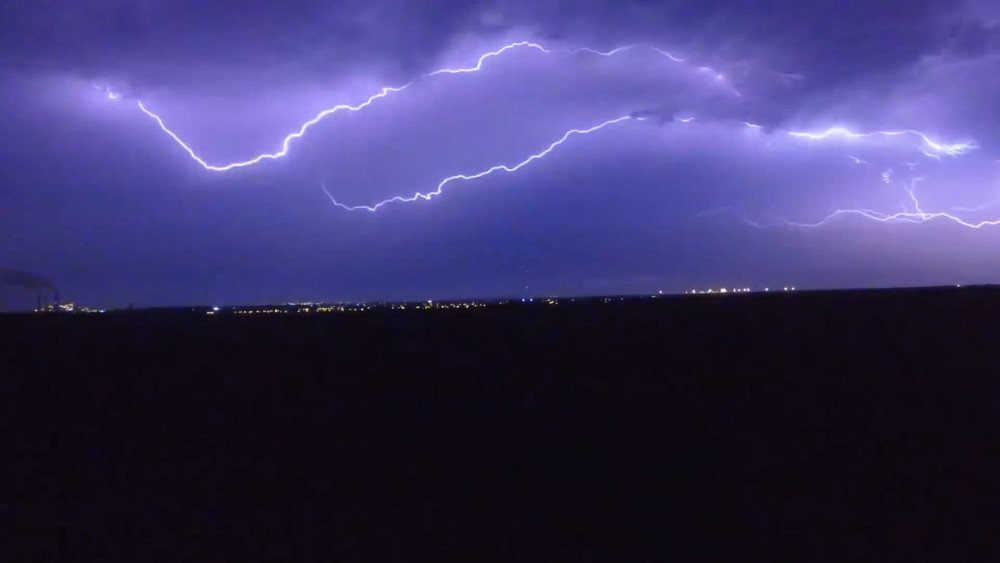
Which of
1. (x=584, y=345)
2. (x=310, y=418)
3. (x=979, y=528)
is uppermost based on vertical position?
(x=584, y=345)

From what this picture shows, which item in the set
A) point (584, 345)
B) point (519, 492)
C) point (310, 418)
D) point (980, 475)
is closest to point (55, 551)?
point (310, 418)

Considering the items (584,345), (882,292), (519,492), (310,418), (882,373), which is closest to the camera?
(519,492)

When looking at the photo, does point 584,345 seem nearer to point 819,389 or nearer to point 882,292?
point 819,389

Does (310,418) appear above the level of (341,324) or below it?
below

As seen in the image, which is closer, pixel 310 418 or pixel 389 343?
pixel 310 418

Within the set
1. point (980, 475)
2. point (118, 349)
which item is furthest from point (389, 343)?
point (980, 475)

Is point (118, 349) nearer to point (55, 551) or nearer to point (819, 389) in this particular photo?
point (55, 551)

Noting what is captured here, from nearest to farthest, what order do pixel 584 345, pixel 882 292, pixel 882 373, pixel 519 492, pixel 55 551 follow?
1. pixel 55 551
2. pixel 519 492
3. pixel 882 373
4. pixel 584 345
5. pixel 882 292
